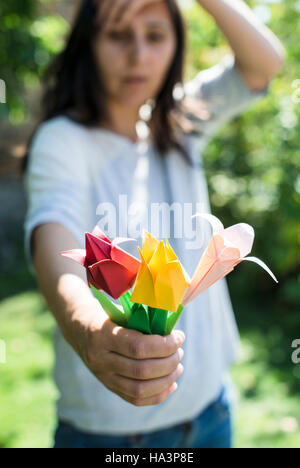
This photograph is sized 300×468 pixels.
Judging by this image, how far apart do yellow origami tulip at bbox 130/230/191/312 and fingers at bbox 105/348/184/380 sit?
0.05m

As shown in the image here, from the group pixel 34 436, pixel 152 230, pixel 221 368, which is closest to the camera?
pixel 152 230

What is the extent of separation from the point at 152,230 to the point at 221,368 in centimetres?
53

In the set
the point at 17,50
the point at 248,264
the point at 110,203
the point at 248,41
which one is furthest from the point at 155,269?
the point at 17,50

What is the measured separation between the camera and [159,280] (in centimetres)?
39

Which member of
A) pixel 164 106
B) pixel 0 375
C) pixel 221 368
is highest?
pixel 164 106

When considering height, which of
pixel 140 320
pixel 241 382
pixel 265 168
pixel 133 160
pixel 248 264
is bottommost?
pixel 241 382

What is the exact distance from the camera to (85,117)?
863 millimetres

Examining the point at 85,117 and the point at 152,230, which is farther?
the point at 85,117

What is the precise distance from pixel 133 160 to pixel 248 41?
0.30 m

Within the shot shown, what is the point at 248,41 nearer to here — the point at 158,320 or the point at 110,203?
the point at 110,203

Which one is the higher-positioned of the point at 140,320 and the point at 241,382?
the point at 140,320

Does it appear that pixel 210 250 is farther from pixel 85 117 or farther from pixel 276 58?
pixel 276 58

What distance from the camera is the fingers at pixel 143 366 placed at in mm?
411

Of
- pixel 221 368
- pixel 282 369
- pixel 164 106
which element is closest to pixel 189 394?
pixel 221 368
